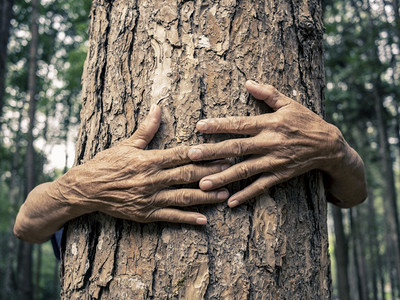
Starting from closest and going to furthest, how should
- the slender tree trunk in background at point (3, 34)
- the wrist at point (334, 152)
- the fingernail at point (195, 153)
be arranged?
the fingernail at point (195, 153) → the wrist at point (334, 152) → the slender tree trunk in background at point (3, 34)

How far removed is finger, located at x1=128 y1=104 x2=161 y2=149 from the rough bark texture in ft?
0.18

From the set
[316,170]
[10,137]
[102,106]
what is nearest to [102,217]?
[102,106]

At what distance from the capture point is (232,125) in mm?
1274

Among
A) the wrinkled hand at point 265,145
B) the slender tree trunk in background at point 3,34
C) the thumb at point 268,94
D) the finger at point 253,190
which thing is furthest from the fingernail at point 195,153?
the slender tree trunk in background at point 3,34

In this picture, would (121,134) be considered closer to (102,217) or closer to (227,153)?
(102,217)

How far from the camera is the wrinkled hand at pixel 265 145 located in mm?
1254

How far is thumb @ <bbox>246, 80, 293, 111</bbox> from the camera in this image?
1.33m

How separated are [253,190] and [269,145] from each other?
0.59 ft

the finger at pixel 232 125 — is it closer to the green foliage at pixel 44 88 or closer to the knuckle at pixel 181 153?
the knuckle at pixel 181 153

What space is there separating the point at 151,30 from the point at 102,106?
1.28ft

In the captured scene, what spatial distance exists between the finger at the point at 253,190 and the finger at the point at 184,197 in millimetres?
54

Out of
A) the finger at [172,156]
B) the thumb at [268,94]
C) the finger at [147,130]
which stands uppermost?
the thumb at [268,94]

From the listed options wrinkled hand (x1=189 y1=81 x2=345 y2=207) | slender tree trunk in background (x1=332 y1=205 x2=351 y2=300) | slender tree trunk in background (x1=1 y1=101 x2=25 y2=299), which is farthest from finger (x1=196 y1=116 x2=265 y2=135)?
slender tree trunk in background (x1=1 y1=101 x2=25 y2=299)

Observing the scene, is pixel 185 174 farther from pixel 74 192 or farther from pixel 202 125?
pixel 74 192
